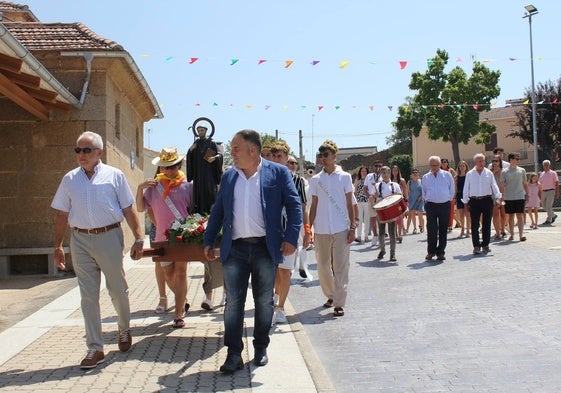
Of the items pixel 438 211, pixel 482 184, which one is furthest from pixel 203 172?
pixel 482 184

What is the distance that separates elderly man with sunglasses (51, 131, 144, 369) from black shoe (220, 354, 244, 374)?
1055mm

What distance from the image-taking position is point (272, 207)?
5.71 m

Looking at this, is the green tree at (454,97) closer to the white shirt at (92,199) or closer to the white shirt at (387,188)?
the white shirt at (387,188)

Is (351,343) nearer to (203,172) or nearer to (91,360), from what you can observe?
(91,360)

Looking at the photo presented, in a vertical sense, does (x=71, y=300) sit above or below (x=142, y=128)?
below

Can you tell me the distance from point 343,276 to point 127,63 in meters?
7.31

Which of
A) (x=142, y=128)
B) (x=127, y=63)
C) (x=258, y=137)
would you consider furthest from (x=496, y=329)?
(x=142, y=128)

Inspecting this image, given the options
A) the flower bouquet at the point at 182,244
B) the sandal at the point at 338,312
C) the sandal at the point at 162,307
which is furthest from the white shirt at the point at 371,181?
the flower bouquet at the point at 182,244

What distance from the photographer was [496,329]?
22.9ft

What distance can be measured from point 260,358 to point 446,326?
7.63 ft

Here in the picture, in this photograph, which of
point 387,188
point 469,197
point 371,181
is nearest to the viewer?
point 469,197

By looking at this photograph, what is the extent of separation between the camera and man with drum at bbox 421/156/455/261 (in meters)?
12.9

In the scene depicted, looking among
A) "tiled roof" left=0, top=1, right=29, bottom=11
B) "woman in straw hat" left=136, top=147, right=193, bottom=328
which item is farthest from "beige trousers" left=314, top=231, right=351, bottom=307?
"tiled roof" left=0, top=1, right=29, bottom=11

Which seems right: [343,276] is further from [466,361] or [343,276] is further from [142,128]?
[142,128]
